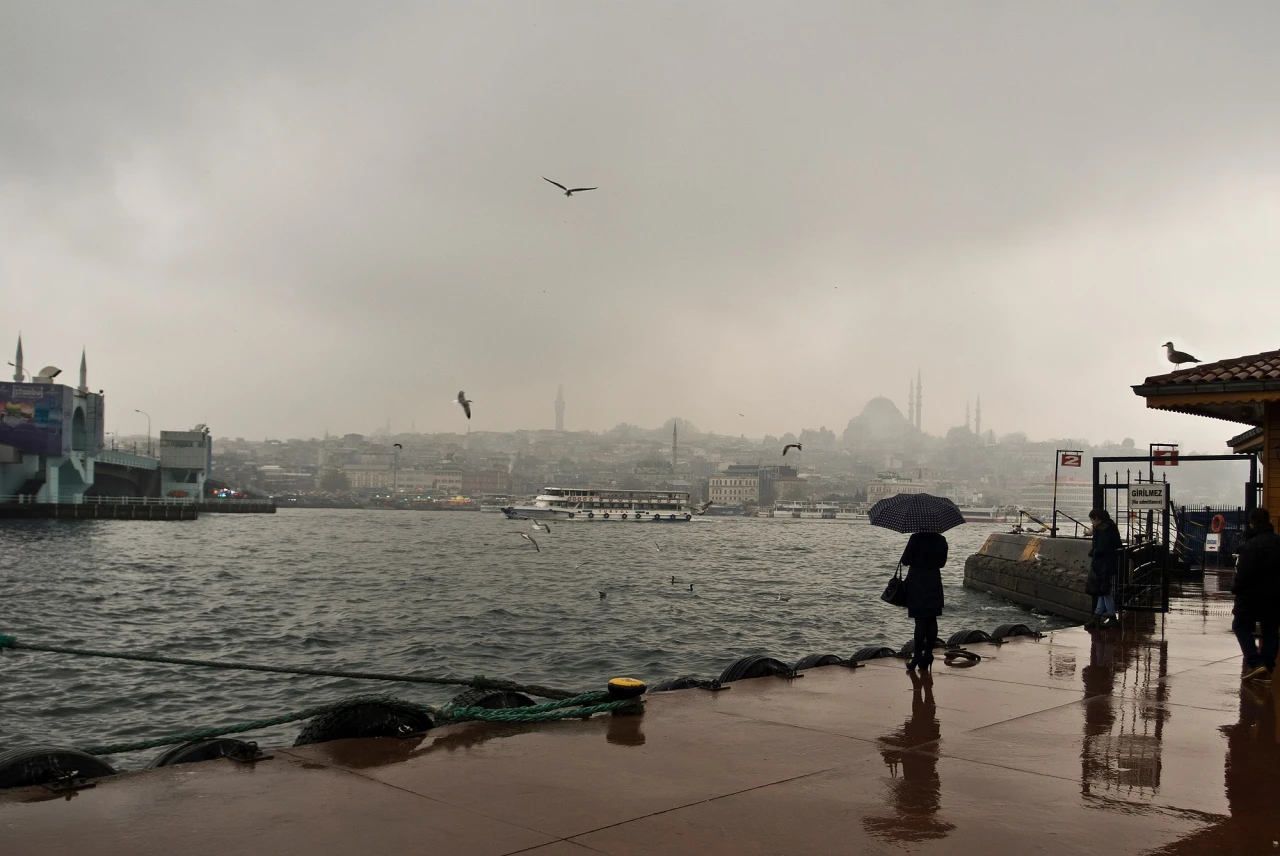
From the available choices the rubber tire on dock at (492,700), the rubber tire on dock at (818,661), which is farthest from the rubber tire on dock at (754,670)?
the rubber tire on dock at (492,700)

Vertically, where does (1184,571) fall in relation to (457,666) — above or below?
above

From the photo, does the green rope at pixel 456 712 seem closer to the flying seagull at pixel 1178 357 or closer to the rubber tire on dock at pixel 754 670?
the rubber tire on dock at pixel 754 670

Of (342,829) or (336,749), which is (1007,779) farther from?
(336,749)

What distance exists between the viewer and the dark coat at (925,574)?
912 centimetres

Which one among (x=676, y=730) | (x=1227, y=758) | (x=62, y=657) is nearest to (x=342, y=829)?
(x=676, y=730)

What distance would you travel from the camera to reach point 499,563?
49.1 meters

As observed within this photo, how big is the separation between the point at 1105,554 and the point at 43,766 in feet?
39.2

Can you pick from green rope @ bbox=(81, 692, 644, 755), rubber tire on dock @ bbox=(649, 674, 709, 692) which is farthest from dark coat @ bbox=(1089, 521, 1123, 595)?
green rope @ bbox=(81, 692, 644, 755)

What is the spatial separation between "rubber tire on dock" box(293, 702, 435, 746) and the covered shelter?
9.52 m

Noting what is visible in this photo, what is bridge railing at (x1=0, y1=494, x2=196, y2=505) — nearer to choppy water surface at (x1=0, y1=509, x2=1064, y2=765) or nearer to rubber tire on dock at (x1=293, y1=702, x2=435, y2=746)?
choppy water surface at (x1=0, y1=509, x2=1064, y2=765)

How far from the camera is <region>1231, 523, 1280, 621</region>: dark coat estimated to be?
8.48 metres

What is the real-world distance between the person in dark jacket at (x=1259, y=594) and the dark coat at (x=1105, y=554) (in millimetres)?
3985

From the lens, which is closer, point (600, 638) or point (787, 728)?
point (787, 728)

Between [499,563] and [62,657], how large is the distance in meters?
31.5
